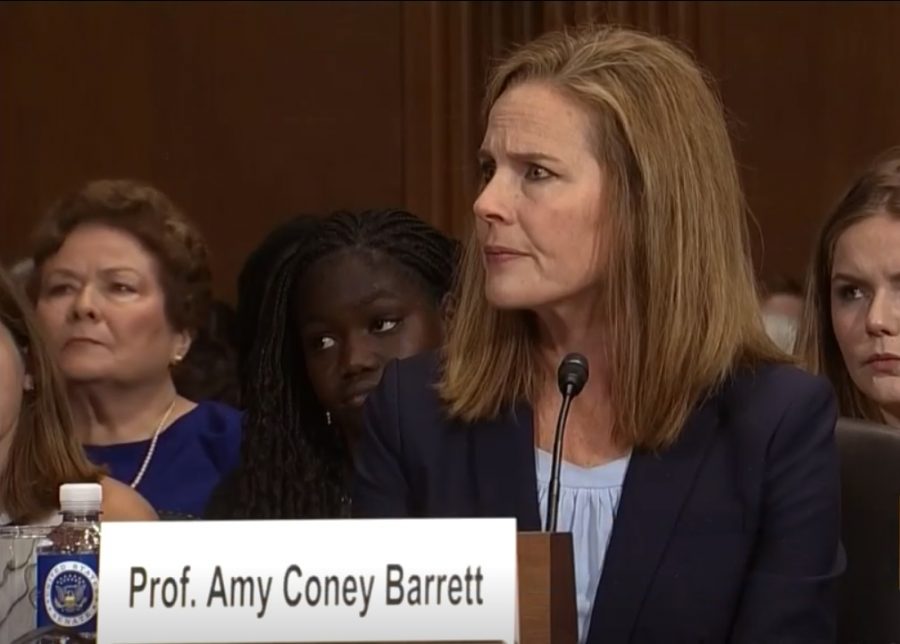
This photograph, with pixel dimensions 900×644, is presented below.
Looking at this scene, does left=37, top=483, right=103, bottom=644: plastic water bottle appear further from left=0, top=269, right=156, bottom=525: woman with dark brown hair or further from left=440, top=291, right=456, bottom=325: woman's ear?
left=440, top=291, right=456, bottom=325: woman's ear

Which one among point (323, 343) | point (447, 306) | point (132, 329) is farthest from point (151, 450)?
point (447, 306)

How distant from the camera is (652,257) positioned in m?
2.31

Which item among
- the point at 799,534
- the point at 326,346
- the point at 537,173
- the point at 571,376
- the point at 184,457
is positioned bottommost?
the point at 184,457

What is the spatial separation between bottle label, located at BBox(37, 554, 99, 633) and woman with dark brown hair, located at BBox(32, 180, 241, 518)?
1.42 meters

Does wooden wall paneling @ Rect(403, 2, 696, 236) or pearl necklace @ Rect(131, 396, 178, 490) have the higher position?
wooden wall paneling @ Rect(403, 2, 696, 236)

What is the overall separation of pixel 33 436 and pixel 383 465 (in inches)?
20.3

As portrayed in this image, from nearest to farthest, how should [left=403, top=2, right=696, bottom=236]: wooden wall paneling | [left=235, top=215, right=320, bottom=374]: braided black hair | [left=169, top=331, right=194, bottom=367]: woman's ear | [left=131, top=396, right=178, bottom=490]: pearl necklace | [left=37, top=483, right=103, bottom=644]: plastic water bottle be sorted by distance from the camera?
[left=37, top=483, right=103, bottom=644]: plastic water bottle
[left=235, top=215, right=320, bottom=374]: braided black hair
[left=131, top=396, right=178, bottom=490]: pearl necklace
[left=169, top=331, right=194, bottom=367]: woman's ear
[left=403, top=2, right=696, bottom=236]: wooden wall paneling

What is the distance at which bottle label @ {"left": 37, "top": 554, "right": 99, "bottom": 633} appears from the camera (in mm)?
1860

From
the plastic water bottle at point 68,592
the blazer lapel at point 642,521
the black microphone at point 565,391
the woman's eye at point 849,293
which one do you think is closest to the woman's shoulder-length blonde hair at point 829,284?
the woman's eye at point 849,293

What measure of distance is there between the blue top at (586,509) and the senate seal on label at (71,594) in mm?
603

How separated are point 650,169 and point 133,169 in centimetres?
208

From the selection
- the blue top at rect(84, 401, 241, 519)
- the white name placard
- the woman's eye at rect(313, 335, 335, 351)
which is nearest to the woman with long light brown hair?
the woman's eye at rect(313, 335, 335, 351)

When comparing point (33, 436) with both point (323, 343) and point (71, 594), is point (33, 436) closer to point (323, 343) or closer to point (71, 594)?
point (323, 343)

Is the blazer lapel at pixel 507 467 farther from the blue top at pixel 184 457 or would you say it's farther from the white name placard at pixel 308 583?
the blue top at pixel 184 457
